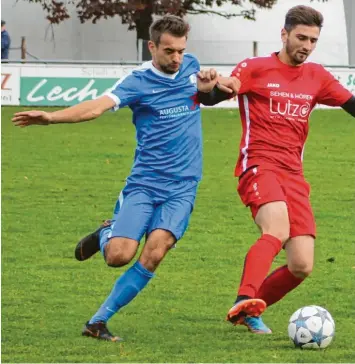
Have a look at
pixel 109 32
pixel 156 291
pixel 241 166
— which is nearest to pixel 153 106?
pixel 241 166

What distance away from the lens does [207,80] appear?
7.57 meters

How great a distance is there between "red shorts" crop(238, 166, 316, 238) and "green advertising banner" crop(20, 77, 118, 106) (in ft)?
58.3

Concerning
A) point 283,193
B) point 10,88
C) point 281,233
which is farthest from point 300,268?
point 10,88

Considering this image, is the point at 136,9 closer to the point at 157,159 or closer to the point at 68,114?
the point at 157,159

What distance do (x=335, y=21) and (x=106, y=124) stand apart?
16977 mm

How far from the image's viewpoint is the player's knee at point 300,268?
7.57 m

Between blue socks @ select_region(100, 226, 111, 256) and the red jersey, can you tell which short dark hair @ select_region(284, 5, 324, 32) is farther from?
blue socks @ select_region(100, 226, 111, 256)

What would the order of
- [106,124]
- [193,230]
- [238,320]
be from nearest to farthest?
[238,320] → [193,230] → [106,124]

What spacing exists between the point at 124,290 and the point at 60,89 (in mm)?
18612

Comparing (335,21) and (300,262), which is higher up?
(335,21)

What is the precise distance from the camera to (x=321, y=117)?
26234 millimetres

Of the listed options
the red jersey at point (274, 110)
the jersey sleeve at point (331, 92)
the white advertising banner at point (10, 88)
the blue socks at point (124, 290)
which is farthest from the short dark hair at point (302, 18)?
the white advertising banner at point (10, 88)

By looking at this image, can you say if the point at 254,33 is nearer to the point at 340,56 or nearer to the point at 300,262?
the point at 340,56

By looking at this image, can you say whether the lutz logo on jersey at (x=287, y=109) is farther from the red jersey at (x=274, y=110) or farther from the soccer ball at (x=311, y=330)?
the soccer ball at (x=311, y=330)
